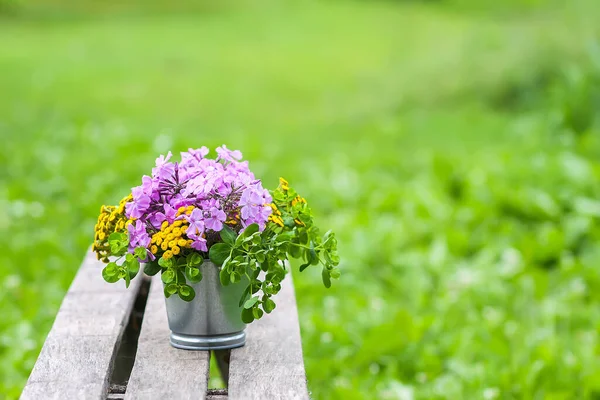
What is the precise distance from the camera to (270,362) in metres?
2.06

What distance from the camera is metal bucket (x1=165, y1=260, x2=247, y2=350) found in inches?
81.4

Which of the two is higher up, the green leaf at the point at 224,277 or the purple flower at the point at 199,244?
the purple flower at the point at 199,244

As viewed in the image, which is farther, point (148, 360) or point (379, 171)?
point (379, 171)

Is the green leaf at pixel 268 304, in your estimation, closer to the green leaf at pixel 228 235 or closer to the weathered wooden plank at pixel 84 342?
the green leaf at pixel 228 235

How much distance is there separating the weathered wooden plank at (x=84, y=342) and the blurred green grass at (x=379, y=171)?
0.95m

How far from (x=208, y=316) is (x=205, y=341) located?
0.21ft

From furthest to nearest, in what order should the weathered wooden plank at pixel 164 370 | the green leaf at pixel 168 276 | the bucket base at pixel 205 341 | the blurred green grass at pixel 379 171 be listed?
1. the blurred green grass at pixel 379 171
2. the bucket base at pixel 205 341
3. the green leaf at pixel 168 276
4. the weathered wooden plank at pixel 164 370

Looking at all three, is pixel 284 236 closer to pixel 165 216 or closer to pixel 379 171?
pixel 165 216

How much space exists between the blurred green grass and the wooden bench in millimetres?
1018

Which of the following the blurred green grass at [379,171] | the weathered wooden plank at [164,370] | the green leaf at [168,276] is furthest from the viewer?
the blurred green grass at [379,171]

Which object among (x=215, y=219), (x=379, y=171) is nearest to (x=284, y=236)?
(x=215, y=219)

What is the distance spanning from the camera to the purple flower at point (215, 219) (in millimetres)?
1986

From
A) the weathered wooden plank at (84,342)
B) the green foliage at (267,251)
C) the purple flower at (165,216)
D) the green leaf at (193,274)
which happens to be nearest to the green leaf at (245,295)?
the green foliage at (267,251)

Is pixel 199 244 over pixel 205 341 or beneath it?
over
